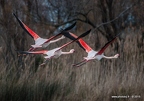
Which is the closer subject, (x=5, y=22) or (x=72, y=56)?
(x=72, y=56)

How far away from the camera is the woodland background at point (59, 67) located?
3711mm

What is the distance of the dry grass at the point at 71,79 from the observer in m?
3.70

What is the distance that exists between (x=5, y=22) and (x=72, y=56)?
135cm

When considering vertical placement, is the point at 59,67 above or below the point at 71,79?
above

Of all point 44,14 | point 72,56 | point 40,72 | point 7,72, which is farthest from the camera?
point 44,14

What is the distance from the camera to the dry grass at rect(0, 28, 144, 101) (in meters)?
3.70

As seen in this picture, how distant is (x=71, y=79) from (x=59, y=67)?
11.6 inches

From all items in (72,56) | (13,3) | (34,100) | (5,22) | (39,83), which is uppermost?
(13,3)

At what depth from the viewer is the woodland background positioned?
3711 mm

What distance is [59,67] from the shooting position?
4.01 meters

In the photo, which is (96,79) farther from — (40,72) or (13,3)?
(13,3)

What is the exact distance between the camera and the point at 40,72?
3982mm

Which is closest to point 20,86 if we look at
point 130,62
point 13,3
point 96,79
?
point 96,79

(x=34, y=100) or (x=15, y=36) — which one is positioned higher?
(x=15, y=36)
